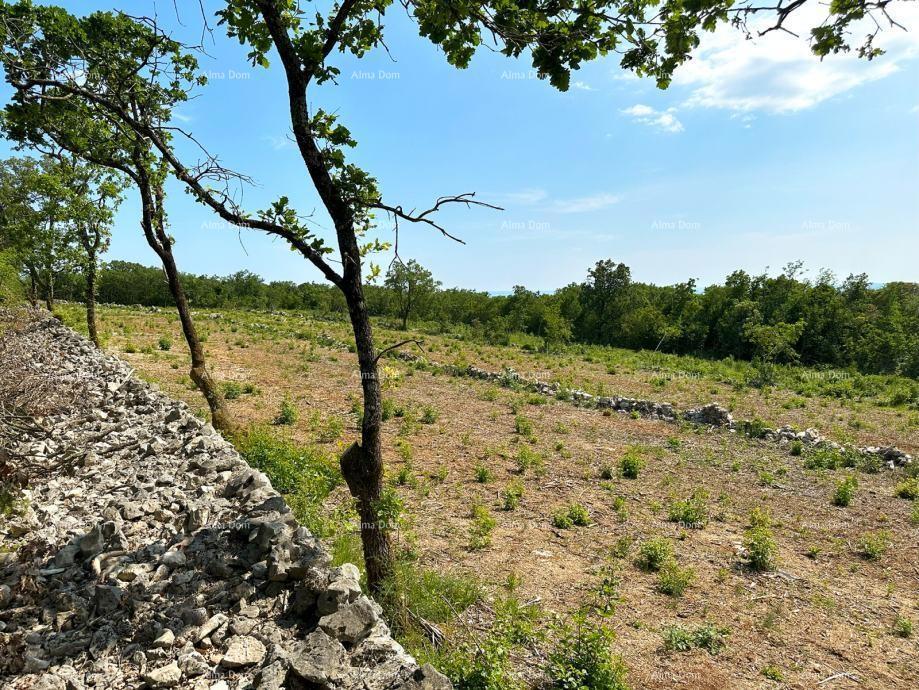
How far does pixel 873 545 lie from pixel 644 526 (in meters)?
3.36

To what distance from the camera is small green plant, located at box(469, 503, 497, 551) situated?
6727mm

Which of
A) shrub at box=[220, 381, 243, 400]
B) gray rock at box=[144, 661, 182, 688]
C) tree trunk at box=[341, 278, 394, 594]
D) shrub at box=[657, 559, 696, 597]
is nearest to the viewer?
gray rock at box=[144, 661, 182, 688]

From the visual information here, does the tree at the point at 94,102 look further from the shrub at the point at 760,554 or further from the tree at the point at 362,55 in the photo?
the shrub at the point at 760,554

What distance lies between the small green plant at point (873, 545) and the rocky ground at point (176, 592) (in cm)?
800

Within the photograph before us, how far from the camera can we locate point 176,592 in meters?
3.46

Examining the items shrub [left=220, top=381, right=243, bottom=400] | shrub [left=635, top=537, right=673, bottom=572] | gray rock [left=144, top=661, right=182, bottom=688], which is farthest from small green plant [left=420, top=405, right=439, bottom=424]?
gray rock [left=144, top=661, right=182, bottom=688]

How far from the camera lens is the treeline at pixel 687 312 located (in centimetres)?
3319

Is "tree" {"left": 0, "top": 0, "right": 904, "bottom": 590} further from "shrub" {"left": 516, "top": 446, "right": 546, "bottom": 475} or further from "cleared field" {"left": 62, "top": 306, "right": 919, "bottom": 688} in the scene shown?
"shrub" {"left": 516, "top": 446, "right": 546, "bottom": 475}

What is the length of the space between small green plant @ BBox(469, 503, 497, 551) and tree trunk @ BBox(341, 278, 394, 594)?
99.6 inches

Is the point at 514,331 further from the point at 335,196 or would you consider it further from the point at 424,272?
the point at 335,196

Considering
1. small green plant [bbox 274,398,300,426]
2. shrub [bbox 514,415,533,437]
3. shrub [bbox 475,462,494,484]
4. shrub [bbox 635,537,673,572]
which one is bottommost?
shrub [bbox 635,537,673,572]

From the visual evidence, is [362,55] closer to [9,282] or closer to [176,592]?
[176,592]

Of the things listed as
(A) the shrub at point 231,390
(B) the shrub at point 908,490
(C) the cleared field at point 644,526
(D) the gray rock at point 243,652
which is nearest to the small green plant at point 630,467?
(C) the cleared field at point 644,526

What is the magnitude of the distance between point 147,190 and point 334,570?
832cm
